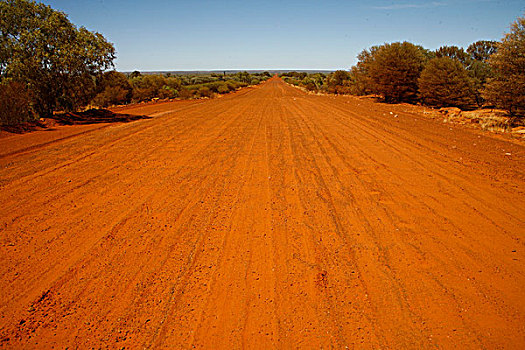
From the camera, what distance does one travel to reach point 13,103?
529 inches

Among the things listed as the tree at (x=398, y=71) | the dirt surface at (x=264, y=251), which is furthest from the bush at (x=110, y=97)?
the tree at (x=398, y=71)

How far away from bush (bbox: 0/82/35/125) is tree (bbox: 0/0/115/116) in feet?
4.01

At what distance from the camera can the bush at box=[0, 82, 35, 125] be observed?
43.2 ft

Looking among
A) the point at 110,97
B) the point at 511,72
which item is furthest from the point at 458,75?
the point at 110,97

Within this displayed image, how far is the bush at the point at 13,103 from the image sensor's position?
1317 centimetres

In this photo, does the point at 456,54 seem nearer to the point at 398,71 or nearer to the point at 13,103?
the point at 398,71

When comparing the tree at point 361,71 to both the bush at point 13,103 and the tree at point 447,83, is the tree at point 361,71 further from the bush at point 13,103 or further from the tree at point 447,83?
the bush at point 13,103

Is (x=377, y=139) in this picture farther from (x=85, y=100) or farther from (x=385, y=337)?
(x=85, y=100)

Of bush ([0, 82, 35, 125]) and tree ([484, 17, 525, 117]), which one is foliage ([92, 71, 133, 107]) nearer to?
bush ([0, 82, 35, 125])

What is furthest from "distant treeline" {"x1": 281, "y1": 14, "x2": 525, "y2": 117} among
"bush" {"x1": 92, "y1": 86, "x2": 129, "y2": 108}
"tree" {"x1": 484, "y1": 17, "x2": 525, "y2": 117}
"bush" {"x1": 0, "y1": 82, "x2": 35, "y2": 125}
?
"bush" {"x1": 92, "y1": 86, "x2": 129, "y2": 108}

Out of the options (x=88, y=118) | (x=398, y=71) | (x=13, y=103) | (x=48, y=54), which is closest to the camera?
(x=13, y=103)

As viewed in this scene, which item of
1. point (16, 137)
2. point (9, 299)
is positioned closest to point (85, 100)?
point (16, 137)

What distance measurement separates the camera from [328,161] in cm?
837

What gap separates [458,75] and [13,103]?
26.9 metres
